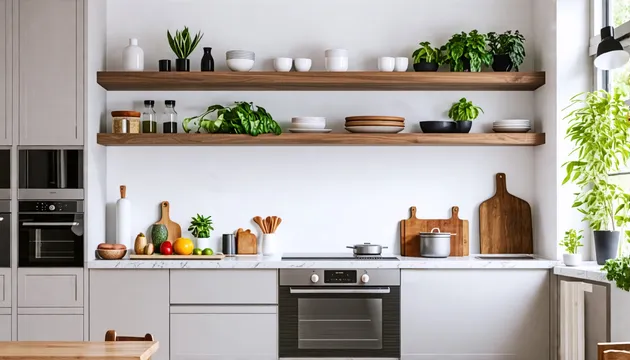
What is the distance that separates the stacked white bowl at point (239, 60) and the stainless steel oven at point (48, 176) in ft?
4.01

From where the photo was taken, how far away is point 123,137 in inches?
193

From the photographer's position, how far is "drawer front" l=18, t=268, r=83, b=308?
4652 millimetres

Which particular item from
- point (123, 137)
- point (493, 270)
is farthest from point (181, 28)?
point (493, 270)

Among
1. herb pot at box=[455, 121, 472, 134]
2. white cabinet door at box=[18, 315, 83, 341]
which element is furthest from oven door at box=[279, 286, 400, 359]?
white cabinet door at box=[18, 315, 83, 341]

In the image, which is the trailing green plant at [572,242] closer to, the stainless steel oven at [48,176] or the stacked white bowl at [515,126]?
the stacked white bowl at [515,126]

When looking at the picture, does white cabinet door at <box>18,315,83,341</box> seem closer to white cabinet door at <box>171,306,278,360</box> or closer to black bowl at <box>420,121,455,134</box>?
white cabinet door at <box>171,306,278,360</box>

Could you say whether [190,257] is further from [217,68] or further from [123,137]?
[217,68]

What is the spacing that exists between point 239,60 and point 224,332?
1806 millimetres

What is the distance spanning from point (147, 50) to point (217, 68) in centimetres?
52

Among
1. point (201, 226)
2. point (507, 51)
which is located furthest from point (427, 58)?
point (201, 226)

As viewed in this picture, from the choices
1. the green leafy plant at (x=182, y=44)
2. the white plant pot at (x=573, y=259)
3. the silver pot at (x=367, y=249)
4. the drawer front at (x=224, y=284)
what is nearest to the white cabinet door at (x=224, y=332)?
the drawer front at (x=224, y=284)

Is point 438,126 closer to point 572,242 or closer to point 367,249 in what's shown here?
point 367,249

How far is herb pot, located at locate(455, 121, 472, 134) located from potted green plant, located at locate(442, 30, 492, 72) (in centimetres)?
Result: 36

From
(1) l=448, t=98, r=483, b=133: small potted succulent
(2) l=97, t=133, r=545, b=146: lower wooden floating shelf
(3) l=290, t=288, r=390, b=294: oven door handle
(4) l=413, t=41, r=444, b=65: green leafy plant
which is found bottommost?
(3) l=290, t=288, r=390, b=294: oven door handle
